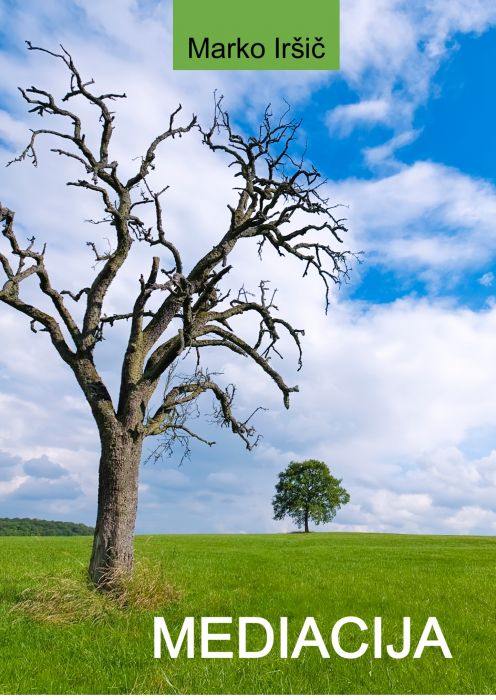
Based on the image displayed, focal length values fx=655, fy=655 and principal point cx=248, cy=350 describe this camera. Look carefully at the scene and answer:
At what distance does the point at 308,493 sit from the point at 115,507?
68.1 metres

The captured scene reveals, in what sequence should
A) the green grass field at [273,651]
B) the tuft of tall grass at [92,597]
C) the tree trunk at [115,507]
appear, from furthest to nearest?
the tree trunk at [115,507] → the tuft of tall grass at [92,597] → the green grass field at [273,651]

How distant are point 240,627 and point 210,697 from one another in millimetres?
3593

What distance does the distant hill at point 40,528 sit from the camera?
268ft

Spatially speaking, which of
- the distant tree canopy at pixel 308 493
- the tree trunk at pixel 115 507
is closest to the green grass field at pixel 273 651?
the tree trunk at pixel 115 507

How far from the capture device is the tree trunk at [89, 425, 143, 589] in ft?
49.0

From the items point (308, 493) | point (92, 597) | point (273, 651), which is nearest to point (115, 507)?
point (92, 597)

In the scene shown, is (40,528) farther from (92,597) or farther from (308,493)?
(92,597)

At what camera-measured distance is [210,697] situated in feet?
28.8

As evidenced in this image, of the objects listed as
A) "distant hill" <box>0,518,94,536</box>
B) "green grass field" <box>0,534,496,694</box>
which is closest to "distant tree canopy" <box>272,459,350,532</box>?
"distant hill" <box>0,518,94,536</box>

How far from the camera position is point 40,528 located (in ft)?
275

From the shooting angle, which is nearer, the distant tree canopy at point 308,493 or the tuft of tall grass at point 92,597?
the tuft of tall grass at point 92,597

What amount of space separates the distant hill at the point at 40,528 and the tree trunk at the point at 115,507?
69.9 m

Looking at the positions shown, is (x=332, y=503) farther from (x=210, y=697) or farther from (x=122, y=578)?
(x=210, y=697)

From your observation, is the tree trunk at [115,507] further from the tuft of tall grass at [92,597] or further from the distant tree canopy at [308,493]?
the distant tree canopy at [308,493]
